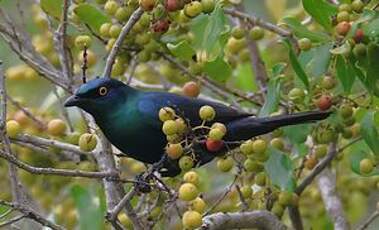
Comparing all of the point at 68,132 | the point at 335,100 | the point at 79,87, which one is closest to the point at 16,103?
the point at 68,132

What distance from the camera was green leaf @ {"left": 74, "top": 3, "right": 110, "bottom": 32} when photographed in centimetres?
386

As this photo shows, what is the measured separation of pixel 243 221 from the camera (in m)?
3.52

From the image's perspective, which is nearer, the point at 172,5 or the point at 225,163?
the point at 172,5

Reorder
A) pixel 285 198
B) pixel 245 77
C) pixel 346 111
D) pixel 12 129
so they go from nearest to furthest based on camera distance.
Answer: pixel 12 129 → pixel 346 111 → pixel 285 198 → pixel 245 77

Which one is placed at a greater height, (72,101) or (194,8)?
(194,8)

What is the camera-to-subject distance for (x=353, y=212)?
5.32m

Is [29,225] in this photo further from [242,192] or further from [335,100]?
[335,100]

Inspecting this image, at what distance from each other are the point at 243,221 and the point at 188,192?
1.00 feet

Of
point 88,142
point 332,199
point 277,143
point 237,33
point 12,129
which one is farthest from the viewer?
point 332,199

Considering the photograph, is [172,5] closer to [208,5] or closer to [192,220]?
[208,5]

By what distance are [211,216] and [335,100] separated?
0.68 m

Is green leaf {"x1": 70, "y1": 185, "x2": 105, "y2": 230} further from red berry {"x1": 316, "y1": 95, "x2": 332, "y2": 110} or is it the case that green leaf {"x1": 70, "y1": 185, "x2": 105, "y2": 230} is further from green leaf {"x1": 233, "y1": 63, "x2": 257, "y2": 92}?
green leaf {"x1": 233, "y1": 63, "x2": 257, "y2": 92}

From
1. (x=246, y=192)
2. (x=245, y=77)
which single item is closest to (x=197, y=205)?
(x=246, y=192)

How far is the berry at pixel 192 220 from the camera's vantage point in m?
3.23
